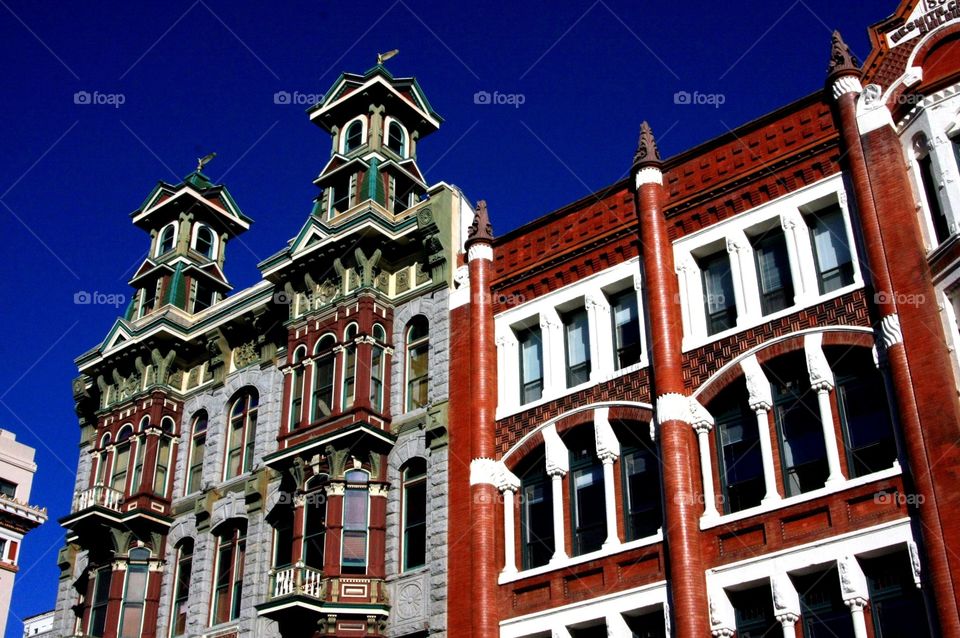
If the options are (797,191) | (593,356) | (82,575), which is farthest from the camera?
(82,575)

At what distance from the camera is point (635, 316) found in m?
29.2

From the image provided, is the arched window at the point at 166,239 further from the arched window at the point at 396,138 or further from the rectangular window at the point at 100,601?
the rectangular window at the point at 100,601

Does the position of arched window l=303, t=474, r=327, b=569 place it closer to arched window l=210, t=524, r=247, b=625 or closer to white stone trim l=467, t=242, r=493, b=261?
arched window l=210, t=524, r=247, b=625

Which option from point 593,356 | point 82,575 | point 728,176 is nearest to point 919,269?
point 728,176

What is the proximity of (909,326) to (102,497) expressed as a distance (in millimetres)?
25832

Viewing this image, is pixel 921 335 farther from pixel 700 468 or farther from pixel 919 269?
pixel 700 468

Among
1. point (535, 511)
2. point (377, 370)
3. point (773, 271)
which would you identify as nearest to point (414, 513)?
point (535, 511)

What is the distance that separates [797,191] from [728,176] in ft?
6.36

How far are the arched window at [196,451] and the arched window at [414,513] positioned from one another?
919 centimetres

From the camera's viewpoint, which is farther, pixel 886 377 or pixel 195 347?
pixel 195 347

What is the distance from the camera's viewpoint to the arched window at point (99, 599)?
A: 3541 centimetres

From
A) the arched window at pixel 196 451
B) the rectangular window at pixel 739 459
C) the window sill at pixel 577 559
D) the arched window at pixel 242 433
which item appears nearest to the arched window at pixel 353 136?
the arched window at pixel 242 433

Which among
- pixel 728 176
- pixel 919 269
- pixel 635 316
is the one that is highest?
pixel 728 176

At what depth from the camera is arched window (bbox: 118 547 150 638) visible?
35.0 m
